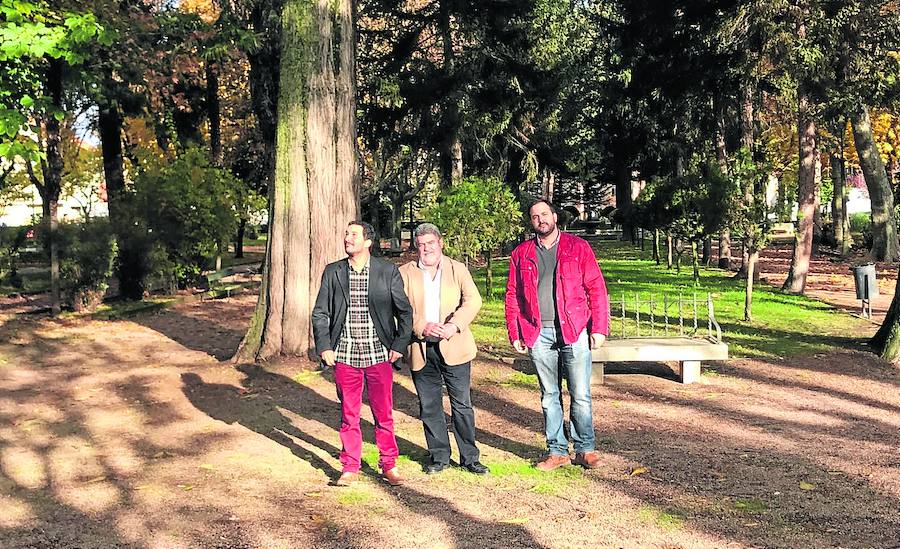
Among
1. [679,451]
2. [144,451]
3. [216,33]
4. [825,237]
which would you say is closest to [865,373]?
[679,451]

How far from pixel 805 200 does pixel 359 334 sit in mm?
16570

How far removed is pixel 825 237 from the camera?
41.0 meters

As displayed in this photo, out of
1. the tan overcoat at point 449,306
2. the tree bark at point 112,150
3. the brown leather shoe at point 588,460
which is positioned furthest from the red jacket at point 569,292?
the tree bark at point 112,150

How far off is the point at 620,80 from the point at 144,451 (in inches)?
1294

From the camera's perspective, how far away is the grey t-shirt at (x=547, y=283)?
6551mm

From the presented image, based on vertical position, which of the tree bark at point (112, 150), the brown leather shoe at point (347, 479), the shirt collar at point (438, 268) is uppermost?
the tree bark at point (112, 150)

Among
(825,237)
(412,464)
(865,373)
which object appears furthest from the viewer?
(825,237)

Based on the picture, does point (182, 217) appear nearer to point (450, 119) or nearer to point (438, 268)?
point (450, 119)

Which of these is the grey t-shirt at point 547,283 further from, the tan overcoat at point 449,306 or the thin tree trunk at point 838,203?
the thin tree trunk at point 838,203

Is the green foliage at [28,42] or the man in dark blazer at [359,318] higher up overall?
the green foliage at [28,42]

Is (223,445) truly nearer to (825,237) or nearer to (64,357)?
(64,357)

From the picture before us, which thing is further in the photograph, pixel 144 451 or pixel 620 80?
pixel 620 80

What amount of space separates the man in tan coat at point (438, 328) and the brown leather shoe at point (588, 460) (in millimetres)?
712

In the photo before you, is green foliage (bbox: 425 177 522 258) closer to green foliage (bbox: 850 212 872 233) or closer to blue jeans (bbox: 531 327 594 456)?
blue jeans (bbox: 531 327 594 456)
